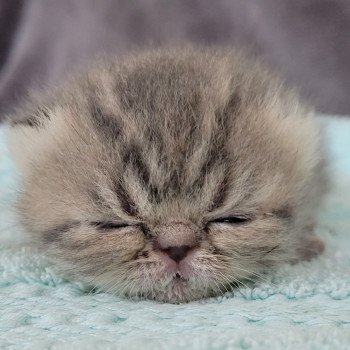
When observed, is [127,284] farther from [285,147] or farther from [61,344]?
[285,147]

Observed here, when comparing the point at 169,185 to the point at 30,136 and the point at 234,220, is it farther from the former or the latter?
the point at 30,136

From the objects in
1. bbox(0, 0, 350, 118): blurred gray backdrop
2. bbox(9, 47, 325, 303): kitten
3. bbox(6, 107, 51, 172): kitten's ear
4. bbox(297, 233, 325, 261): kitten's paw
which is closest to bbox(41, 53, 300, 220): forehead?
bbox(9, 47, 325, 303): kitten

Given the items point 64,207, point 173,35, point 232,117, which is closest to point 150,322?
point 64,207

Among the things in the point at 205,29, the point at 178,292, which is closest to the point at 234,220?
the point at 178,292

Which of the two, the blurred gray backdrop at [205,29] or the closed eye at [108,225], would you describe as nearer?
the closed eye at [108,225]

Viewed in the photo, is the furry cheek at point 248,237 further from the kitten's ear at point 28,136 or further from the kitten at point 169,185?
the kitten's ear at point 28,136

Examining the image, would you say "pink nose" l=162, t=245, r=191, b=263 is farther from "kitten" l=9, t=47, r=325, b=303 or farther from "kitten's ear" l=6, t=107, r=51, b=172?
"kitten's ear" l=6, t=107, r=51, b=172

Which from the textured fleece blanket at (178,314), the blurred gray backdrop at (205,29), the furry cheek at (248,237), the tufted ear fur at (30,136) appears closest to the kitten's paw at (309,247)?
the textured fleece blanket at (178,314)
